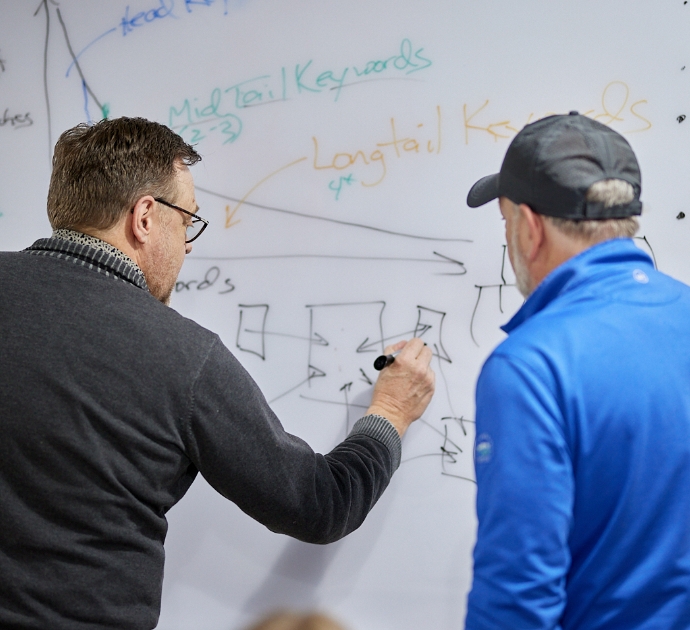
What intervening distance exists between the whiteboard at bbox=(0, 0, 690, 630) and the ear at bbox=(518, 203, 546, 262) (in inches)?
15.5

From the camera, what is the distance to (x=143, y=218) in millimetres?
1012

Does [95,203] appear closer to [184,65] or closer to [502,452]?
[184,65]

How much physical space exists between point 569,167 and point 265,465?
0.53m

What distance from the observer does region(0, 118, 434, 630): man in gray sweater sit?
86cm

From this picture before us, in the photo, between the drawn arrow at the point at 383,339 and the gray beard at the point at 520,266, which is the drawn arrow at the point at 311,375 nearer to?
the drawn arrow at the point at 383,339

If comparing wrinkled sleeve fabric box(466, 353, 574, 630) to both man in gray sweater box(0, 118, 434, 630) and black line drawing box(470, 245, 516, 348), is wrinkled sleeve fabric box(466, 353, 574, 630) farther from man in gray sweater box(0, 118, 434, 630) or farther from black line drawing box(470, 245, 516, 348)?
black line drawing box(470, 245, 516, 348)

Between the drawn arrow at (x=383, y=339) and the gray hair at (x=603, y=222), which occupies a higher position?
the gray hair at (x=603, y=222)

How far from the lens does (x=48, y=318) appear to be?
88cm

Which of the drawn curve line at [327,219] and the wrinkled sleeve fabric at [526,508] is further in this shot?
the drawn curve line at [327,219]

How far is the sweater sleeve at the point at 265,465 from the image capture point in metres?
0.90

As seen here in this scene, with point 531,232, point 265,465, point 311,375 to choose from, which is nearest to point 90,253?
point 265,465

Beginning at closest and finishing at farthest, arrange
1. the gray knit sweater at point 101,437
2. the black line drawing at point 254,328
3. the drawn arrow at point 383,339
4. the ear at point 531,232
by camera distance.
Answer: the ear at point 531,232 → the gray knit sweater at point 101,437 → the drawn arrow at point 383,339 → the black line drawing at point 254,328

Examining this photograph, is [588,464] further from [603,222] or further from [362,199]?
[362,199]

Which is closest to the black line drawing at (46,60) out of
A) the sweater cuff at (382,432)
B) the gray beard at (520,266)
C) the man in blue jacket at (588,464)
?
the sweater cuff at (382,432)
